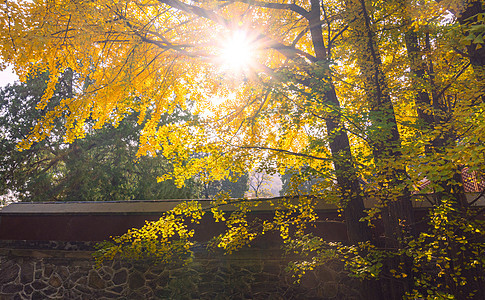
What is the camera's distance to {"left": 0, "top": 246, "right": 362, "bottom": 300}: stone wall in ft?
20.7

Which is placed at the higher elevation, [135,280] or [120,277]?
[120,277]

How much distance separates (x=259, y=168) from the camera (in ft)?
15.0

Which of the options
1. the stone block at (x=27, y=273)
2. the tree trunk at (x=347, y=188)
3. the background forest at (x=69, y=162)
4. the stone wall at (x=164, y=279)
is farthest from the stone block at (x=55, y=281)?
the background forest at (x=69, y=162)

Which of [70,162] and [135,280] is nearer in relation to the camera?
[135,280]

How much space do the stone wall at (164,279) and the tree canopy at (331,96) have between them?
1.88 meters

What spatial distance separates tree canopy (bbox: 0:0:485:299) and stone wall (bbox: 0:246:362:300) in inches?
73.9

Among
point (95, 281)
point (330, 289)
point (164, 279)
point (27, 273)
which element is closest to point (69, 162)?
point (27, 273)

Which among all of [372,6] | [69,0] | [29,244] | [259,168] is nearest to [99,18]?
[69,0]

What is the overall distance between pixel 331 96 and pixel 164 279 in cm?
584

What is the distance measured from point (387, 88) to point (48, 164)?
18.7m

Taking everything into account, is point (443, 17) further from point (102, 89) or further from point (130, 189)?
point (130, 189)

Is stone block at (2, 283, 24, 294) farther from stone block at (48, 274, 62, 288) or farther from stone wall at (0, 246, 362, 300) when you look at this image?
stone block at (48, 274, 62, 288)

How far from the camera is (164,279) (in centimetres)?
687

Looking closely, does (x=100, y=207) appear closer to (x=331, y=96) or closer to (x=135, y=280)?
(x=135, y=280)
